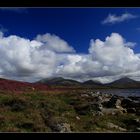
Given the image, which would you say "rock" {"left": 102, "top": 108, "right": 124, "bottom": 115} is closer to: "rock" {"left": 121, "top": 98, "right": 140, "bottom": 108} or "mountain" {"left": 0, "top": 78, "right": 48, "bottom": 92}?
"rock" {"left": 121, "top": 98, "right": 140, "bottom": 108}

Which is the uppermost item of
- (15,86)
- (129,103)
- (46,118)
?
(15,86)

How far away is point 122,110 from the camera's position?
960 cm

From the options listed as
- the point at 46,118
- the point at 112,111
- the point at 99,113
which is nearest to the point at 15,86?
the point at 112,111

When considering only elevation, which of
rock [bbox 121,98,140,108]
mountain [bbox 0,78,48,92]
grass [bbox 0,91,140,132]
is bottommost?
grass [bbox 0,91,140,132]

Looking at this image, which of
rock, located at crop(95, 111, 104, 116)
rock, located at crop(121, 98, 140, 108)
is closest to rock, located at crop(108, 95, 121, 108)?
rock, located at crop(121, 98, 140, 108)

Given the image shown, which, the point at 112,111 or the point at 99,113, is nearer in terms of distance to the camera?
the point at 99,113

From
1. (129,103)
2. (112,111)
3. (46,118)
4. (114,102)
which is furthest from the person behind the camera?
(129,103)

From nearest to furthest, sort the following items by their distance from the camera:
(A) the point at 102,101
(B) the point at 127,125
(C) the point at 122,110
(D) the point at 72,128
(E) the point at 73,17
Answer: (D) the point at 72,128 → (B) the point at 127,125 → (E) the point at 73,17 → (C) the point at 122,110 → (A) the point at 102,101

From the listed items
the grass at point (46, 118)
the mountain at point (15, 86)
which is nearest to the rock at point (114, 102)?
the grass at point (46, 118)

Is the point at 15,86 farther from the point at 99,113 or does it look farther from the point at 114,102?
the point at 99,113
